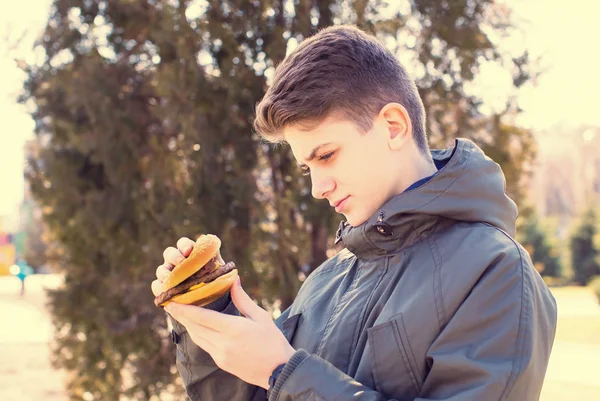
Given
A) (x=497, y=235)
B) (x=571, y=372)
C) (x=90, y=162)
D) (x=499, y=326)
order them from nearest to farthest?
(x=499, y=326), (x=497, y=235), (x=90, y=162), (x=571, y=372)

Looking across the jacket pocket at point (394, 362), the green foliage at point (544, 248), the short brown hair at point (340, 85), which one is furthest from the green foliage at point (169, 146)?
the green foliage at point (544, 248)

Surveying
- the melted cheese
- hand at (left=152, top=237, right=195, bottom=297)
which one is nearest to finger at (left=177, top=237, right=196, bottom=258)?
hand at (left=152, top=237, right=195, bottom=297)

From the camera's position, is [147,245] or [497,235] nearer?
[497,235]

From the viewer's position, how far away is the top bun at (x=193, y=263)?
1.59 metres

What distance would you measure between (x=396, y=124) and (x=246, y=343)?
543mm

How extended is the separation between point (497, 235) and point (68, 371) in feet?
16.0

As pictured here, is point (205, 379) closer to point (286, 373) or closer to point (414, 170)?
point (286, 373)

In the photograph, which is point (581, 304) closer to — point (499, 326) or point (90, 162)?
point (90, 162)

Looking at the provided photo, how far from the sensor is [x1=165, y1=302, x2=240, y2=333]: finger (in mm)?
1383

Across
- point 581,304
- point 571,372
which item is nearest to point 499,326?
point 571,372

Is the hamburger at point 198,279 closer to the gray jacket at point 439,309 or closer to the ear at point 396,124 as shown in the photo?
the gray jacket at point 439,309

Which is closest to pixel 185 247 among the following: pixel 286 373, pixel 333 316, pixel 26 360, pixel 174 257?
pixel 174 257

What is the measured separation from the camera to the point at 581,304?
606 inches

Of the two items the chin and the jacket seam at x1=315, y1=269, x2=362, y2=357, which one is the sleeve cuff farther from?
the chin
